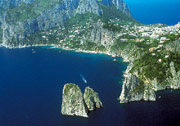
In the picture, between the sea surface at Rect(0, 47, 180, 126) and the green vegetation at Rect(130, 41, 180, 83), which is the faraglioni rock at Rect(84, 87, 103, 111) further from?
the green vegetation at Rect(130, 41, 180, 83)

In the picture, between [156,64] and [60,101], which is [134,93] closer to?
A: [60,101]

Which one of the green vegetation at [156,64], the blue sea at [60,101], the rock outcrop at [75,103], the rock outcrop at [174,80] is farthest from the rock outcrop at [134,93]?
the rock outcrop at [174,80]

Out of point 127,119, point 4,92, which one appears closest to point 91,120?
point 127,119

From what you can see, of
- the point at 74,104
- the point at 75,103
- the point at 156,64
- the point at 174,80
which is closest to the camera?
the point at 74,104

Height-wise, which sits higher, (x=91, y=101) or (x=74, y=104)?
(x=91, y=101)

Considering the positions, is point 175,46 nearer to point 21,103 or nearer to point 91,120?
point 91,120

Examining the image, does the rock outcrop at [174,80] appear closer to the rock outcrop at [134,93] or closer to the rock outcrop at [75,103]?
the rock outcrop at [134,93]

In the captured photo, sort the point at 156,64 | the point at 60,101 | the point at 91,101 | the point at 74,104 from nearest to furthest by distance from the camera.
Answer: the point at 74,104, the point at 91,101, the point at 60,101, the point at 156,64

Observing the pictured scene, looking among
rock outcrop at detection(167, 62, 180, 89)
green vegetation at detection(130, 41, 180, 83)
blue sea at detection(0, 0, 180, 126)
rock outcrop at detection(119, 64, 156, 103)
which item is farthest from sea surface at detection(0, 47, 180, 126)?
green vegetation at detection(130, 41, 180, 83)

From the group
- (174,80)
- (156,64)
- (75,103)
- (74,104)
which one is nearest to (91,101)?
(75,103)
